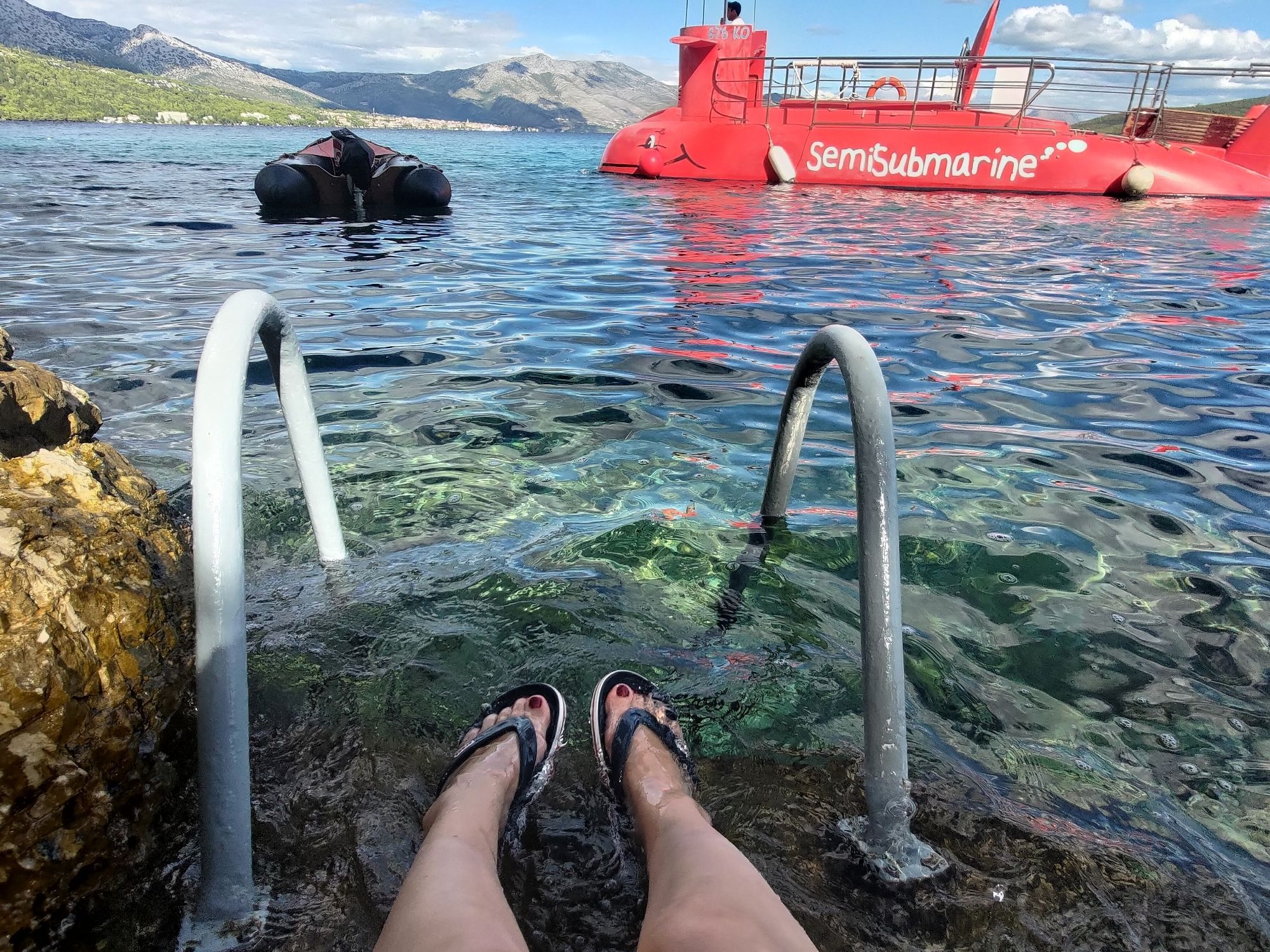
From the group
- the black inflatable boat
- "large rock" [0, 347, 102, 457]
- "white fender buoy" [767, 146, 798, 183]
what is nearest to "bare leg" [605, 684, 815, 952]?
"large rock" [0, 347, 102, 457]

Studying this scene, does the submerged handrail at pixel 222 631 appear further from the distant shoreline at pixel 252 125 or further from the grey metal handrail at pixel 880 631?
the distant shoreline at pixel 252 125

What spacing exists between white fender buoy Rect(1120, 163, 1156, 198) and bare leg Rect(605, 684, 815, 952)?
17.3 m

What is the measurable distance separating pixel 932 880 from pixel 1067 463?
2831 millimetres

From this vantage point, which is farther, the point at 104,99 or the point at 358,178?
the point at 104,99

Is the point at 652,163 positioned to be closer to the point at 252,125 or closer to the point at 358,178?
the point at 358,178

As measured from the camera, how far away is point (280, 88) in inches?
7741

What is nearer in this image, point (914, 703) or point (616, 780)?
point (616, 780)

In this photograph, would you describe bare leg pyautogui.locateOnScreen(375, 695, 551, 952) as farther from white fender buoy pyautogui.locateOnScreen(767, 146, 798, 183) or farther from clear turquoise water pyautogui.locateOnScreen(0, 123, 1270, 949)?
white fender buoy pyautogui.locateOnScreen(767, 146, 798, 183)

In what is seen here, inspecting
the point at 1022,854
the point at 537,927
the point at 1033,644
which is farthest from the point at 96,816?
the point at 1033,644

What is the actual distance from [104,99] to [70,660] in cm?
10334

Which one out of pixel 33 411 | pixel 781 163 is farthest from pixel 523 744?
pixel 781 163

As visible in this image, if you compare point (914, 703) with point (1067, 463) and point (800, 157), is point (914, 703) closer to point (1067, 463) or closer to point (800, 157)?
point (1067, 463)

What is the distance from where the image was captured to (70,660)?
1329mm

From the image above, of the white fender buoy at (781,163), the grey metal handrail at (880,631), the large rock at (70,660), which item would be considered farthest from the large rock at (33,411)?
the white fender buoy at (781,163)
